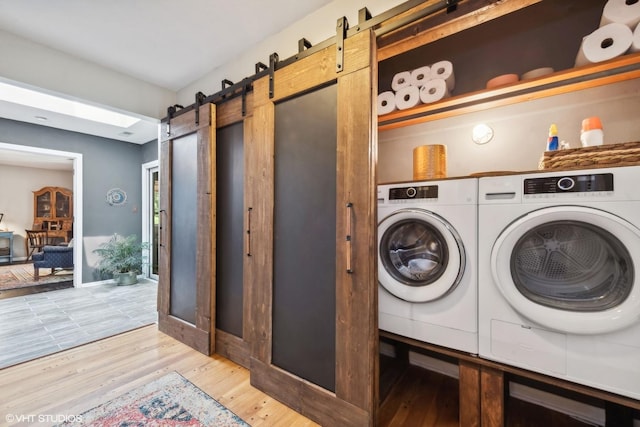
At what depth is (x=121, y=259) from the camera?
14.6 feet

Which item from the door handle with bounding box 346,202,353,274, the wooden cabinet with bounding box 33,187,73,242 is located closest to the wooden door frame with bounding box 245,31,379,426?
the door handle with bounding box 346,202,353,274

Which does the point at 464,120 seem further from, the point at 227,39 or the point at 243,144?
the point at 227,39

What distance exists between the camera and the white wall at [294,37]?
5.52 ft

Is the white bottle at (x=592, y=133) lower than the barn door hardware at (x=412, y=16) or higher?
lower

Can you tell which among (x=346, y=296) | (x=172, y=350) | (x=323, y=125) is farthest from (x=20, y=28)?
(x=346, y=296)

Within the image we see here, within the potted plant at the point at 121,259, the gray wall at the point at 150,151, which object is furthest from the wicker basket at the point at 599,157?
the potted plant at the point at 121,259

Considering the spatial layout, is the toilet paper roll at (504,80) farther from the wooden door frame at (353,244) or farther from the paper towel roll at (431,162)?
the wooden door frame at (353,244)

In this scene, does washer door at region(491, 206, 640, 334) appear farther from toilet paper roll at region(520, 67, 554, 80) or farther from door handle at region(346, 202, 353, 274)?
toilet paper roll at region(520, 67, 554, 80)

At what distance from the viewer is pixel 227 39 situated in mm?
2154

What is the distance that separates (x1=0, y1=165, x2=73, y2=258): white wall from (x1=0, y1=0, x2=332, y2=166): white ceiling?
698 centimetres

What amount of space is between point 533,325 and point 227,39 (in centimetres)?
278

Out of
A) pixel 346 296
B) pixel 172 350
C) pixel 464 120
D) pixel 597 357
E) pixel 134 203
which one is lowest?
pixel 172 350

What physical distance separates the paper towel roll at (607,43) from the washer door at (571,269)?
85 centimetres

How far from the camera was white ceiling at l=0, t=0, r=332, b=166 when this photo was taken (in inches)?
71.2
